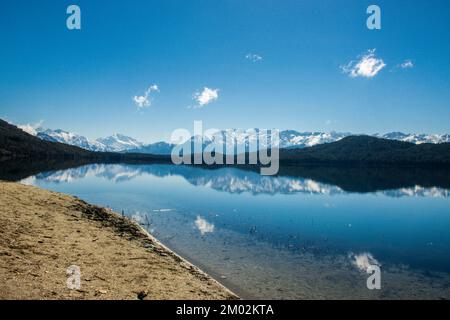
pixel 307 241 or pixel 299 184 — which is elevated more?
pixel 299 184

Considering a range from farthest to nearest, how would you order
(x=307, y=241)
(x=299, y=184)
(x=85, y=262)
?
(x=299, y=184), (x=307, y=241), (x=85, y=262)

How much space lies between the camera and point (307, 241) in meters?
37.9

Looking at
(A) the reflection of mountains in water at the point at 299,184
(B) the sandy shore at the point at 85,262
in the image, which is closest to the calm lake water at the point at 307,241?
(B) the sandy shore at the point at 85,262

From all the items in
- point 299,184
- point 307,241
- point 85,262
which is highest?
point 85,262

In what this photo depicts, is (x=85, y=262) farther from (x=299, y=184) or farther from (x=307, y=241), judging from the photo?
(x=299, y=184)

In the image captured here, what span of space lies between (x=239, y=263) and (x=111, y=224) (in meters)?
15.4

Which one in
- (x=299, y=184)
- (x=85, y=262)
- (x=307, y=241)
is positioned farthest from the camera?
(x=299, y=184)

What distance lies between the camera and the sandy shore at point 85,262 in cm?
1673

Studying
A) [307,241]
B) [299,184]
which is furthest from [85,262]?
[299,184]

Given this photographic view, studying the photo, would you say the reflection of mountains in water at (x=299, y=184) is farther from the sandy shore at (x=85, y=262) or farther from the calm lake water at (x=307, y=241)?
the sandy shore at (x=85, y=262)

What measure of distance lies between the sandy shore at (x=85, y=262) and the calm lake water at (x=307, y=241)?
380cm

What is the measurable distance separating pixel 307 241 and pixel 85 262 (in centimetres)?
2458

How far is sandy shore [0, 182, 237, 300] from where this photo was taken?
659 inches
